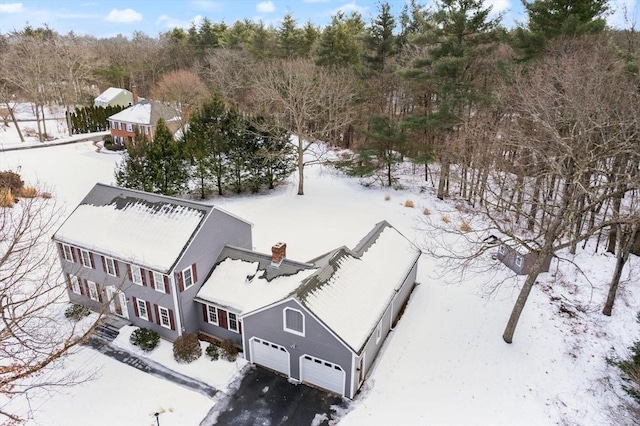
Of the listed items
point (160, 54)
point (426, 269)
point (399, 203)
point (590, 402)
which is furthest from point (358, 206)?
point (160, 54)

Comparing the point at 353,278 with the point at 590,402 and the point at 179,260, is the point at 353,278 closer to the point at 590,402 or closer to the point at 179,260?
the point at 179,260

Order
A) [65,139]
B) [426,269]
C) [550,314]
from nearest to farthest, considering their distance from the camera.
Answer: [550,314] < [426,269] < [65,139]

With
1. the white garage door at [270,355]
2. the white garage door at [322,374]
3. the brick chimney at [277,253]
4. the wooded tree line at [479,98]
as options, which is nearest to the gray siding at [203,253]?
the brick chimney at [277,253]

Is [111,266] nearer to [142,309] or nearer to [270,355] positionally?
[142,309]

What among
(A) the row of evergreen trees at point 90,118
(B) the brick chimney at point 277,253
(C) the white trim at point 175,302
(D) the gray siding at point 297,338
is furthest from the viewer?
(A) the row of evergreen trees at point 90,118

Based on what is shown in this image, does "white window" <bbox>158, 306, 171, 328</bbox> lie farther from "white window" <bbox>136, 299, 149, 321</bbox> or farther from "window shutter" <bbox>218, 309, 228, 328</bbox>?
"window shutter" <bbox>218, 309, 228, 328</bbox>

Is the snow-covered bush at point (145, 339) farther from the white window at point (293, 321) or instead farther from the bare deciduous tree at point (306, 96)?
the bare deciduous tree at point (306, 96)

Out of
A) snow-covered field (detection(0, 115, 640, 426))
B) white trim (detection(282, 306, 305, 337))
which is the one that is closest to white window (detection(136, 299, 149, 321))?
snow-covered field (detection(0, 115, 640, 426))

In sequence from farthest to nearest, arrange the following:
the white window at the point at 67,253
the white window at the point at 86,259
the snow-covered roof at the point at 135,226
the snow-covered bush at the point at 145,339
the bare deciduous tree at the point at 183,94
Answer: the bare deciduous tree at the point at 183,94 → the white window at the point at 67,253 → the white window at the point at 86,259 → the snow-covered bush at the point at 145,339 → the snow-covered roof at the point at 135,226
